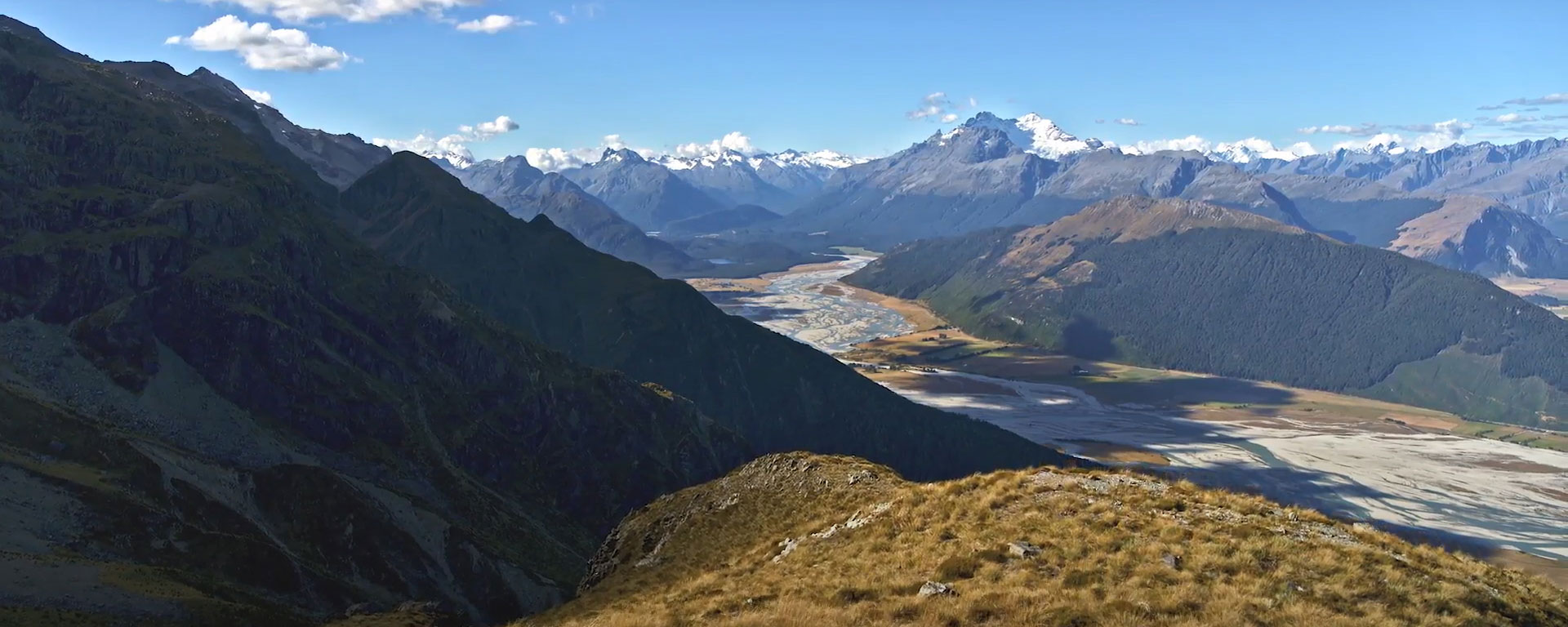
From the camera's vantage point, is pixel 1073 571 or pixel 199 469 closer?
pixel 1073 571

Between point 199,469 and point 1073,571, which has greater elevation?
point 1073,571

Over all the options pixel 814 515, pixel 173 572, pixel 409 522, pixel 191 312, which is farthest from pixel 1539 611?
pixel 191 312

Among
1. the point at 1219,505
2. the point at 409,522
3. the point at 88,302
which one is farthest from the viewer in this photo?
the point at 88,302

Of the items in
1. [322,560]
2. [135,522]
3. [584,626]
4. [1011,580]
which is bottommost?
[322,560]

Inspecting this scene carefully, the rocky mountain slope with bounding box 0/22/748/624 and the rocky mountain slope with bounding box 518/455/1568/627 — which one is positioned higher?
the rocky mountain slope with bounding box 518/455/1568/627

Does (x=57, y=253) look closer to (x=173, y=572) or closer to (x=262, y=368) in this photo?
(x=262, y=368)

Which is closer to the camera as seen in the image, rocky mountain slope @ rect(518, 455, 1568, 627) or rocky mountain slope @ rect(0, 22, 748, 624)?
rocky mountain slope @ rect(518, 455, 1568, 627)

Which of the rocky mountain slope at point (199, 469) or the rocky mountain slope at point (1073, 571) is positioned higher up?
the rocky mountain slope at point (1073, 571)

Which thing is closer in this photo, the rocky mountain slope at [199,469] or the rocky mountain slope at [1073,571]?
the rocky mountain slope at [1073,571]
